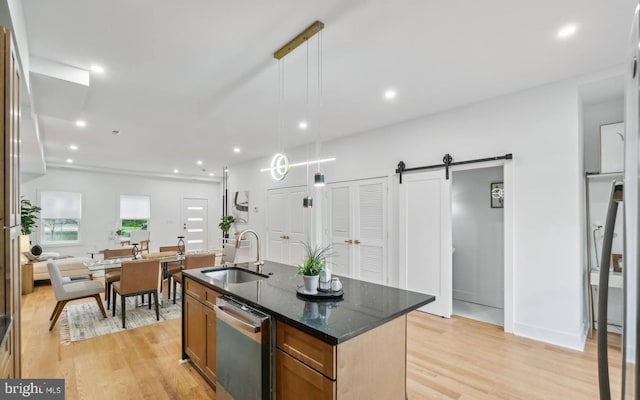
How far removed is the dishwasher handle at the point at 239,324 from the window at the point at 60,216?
29.1 ft

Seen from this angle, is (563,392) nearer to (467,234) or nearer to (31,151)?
(467,234)

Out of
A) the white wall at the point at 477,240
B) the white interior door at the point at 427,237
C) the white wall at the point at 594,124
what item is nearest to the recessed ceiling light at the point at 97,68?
the white interior door at the point at 427,237

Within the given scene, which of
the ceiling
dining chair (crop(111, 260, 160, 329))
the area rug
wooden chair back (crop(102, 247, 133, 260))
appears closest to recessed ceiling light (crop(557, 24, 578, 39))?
the ceiling

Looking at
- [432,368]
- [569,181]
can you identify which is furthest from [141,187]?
[569,181]

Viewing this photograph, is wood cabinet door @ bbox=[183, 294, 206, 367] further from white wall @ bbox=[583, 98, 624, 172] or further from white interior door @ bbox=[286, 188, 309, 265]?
white wall @ bbox=[583, 98, 624, 172]

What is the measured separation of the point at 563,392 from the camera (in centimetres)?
241

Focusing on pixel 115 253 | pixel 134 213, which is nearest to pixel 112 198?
pixel 134 213

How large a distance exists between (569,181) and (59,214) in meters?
11.1

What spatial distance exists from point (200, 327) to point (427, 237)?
311cm

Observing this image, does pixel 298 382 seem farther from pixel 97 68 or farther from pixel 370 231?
pixel 370 231

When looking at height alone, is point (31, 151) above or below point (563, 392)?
above

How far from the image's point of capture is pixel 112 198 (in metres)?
9.22

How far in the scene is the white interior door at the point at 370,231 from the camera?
489 centimetres

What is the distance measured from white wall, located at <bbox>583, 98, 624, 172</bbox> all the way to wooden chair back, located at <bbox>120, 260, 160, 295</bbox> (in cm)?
563
